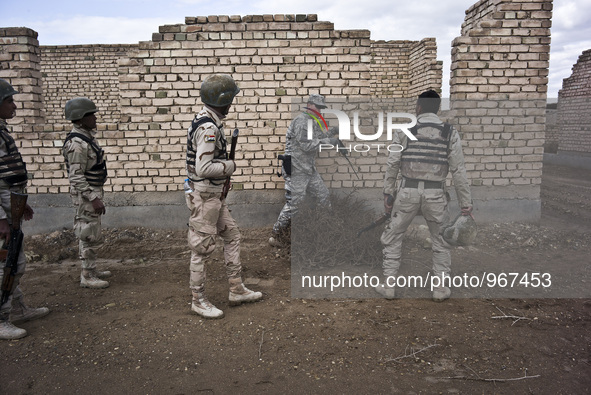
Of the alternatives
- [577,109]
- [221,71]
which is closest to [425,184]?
[221,71]

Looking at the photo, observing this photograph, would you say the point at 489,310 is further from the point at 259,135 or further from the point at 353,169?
the point at 259,135

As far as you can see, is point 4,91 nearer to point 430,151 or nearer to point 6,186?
point 6,186

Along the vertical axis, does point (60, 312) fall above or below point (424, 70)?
below

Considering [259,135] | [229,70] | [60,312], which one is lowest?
[60,312]

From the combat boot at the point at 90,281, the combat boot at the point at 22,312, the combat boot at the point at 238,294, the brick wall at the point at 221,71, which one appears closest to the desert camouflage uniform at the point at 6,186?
the combat boot at the point at 22,312

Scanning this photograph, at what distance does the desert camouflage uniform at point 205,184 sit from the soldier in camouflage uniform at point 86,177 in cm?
123

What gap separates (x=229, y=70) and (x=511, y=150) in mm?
4290

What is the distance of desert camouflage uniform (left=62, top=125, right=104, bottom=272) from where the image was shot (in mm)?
3611

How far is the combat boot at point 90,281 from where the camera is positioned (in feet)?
12.9

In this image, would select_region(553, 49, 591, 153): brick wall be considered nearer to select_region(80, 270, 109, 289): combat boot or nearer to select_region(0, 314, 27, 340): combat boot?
select_region(80, 270, 109, 289): combat boot

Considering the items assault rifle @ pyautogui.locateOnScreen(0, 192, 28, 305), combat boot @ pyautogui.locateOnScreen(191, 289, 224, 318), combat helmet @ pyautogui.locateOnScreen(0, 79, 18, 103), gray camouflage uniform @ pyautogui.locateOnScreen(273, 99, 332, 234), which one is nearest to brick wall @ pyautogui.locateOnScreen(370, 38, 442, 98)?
gray camouflage uniform @ pyautogui.locateOnScreen(273, 99, 332, 234)

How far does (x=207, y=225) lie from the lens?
10.2ft

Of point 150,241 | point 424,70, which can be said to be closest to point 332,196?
point 150,241

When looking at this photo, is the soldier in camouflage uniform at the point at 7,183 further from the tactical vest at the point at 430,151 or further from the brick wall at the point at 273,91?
the tactical vest at the point at 430,151
